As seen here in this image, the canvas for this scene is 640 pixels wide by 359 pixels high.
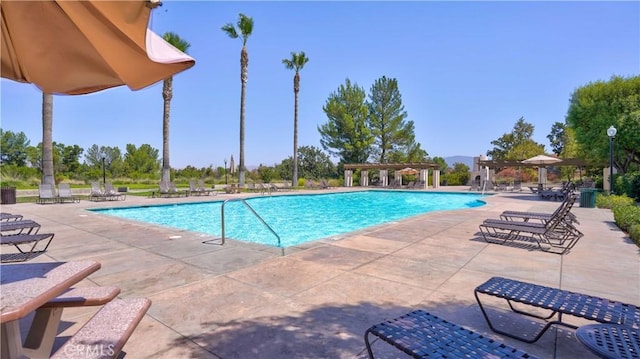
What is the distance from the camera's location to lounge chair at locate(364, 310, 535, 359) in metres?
1.63

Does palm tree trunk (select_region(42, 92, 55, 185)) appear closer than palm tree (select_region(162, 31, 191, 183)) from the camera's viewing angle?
Yes

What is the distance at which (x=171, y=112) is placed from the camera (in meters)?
21.2

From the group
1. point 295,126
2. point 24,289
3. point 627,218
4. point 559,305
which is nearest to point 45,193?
point 24,289

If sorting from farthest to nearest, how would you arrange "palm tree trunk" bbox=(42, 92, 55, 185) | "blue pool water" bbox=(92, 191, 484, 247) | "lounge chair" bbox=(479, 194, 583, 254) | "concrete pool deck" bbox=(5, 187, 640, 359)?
"palm tree trunk" bbox=(42, 92, 55, 185) → "blue pool water" bbox=(92, 191, 484, 247) → "lounge chair" bbox=(479, 194, 583, 254) → "concrete pool deck" bbox=(5, 187, 640, 359)

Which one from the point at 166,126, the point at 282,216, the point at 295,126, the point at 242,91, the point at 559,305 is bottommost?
the point at 282,216

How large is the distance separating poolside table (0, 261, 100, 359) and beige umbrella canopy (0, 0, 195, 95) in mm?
1395

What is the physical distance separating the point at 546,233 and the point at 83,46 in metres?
6.90

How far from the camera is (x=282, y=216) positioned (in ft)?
44.6

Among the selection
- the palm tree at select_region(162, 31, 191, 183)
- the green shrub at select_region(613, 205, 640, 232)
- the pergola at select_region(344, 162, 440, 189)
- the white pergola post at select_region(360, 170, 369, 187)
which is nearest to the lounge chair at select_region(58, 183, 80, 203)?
the palm tree at select_region(162, 31, 191, 183)

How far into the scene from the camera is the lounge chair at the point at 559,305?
7.11ft

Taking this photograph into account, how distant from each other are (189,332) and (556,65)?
20649mm

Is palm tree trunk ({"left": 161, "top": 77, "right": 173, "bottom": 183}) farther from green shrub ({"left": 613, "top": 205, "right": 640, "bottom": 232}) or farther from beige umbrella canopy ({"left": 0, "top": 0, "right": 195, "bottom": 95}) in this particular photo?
green shrub ({"left": 613, "top": 205, "right": 640, "bottom": 232})

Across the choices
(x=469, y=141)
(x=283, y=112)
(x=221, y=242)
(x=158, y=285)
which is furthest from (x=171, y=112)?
(x=469, y=141)

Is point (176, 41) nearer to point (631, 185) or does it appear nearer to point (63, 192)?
point (63, 192)
